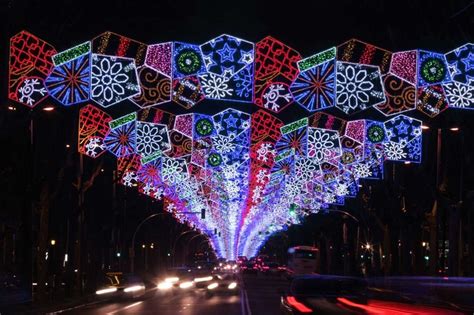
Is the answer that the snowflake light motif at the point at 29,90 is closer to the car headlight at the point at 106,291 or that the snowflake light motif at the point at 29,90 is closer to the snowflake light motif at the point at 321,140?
the snowflake light motif at the point at 321,140

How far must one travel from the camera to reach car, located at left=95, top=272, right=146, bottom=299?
1983 inches

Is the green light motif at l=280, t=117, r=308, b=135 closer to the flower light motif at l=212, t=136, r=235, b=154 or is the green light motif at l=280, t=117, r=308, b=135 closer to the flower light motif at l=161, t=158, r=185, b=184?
the flower light motif at l=212, t=136, r=235, b=154

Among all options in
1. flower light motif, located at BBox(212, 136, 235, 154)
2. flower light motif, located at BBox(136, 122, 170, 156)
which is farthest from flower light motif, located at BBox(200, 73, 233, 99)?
flower light motif, located at BBox(136, 122, 170, 156)

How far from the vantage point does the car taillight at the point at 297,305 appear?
45.6 feet

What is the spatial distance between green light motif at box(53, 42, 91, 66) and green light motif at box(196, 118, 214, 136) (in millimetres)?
9707

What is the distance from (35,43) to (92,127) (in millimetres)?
12755

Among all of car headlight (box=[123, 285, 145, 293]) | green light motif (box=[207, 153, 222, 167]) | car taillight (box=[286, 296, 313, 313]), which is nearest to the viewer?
car taillight (box=[286, 296, 313, 313])

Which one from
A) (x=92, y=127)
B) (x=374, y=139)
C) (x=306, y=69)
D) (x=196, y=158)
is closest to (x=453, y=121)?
(x=374, y=139)

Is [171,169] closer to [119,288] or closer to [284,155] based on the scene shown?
[284,155]

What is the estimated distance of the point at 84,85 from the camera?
97.1 ft

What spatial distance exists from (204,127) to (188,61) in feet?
37.0

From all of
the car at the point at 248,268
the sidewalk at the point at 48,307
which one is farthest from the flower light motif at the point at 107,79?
the car at the point at 248,268

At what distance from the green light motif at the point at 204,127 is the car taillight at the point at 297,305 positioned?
20.8 metres

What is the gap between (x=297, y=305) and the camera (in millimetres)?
15297
